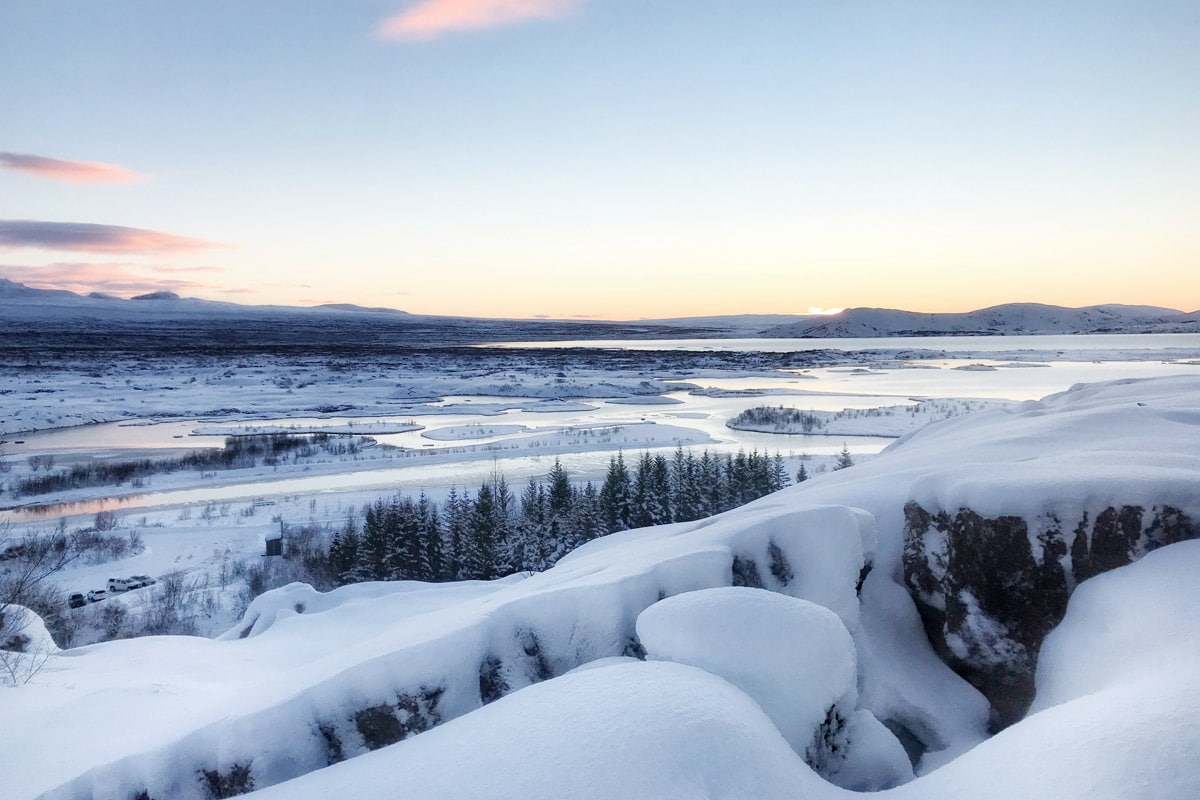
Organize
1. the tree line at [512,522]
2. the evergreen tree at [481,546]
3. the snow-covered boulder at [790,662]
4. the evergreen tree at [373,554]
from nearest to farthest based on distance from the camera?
1. the snow-covered boulder at [790,662]
2. the evergreen tree at [373,554]
3. the tree line at [512,522]
4. the evergreen tree at [481,546]

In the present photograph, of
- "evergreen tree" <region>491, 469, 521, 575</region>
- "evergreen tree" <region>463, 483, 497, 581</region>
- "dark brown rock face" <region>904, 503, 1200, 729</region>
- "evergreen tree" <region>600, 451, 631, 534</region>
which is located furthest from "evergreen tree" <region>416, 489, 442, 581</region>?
"dark brown rock face" <region>904, 503, 1200, 729</region>

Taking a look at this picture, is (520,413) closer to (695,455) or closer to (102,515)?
(695,455)

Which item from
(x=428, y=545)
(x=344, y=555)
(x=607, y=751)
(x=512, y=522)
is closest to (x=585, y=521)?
(x=512, y=522)

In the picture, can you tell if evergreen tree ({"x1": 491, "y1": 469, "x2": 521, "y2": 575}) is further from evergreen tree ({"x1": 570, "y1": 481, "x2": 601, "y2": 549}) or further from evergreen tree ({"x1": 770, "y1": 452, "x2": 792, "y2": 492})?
evergreen tree ({"x1": 770, "y1": 452, "x2": 792, "y2": 492})

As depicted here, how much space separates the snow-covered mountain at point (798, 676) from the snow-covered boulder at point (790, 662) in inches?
0.7

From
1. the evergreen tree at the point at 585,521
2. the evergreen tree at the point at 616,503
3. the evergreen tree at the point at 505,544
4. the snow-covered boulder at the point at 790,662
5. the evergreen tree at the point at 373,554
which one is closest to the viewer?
the snow-covered boulder at the point at 790,662

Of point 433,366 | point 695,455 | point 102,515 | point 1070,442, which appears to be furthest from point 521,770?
point 433,366

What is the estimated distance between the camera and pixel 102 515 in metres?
28.5

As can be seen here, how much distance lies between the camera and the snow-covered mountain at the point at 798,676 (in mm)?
3830

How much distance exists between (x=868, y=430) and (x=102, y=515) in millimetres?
44804

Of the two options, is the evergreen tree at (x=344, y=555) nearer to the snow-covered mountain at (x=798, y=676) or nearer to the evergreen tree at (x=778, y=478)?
the snow-covered mountain at (x=798, y=676)

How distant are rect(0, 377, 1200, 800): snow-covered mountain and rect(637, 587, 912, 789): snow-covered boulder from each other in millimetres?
17

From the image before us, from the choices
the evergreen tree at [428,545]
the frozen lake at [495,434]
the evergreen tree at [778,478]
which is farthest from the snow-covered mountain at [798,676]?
the evergreen tree at [778,478]

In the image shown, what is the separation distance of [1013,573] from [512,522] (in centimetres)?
2291
